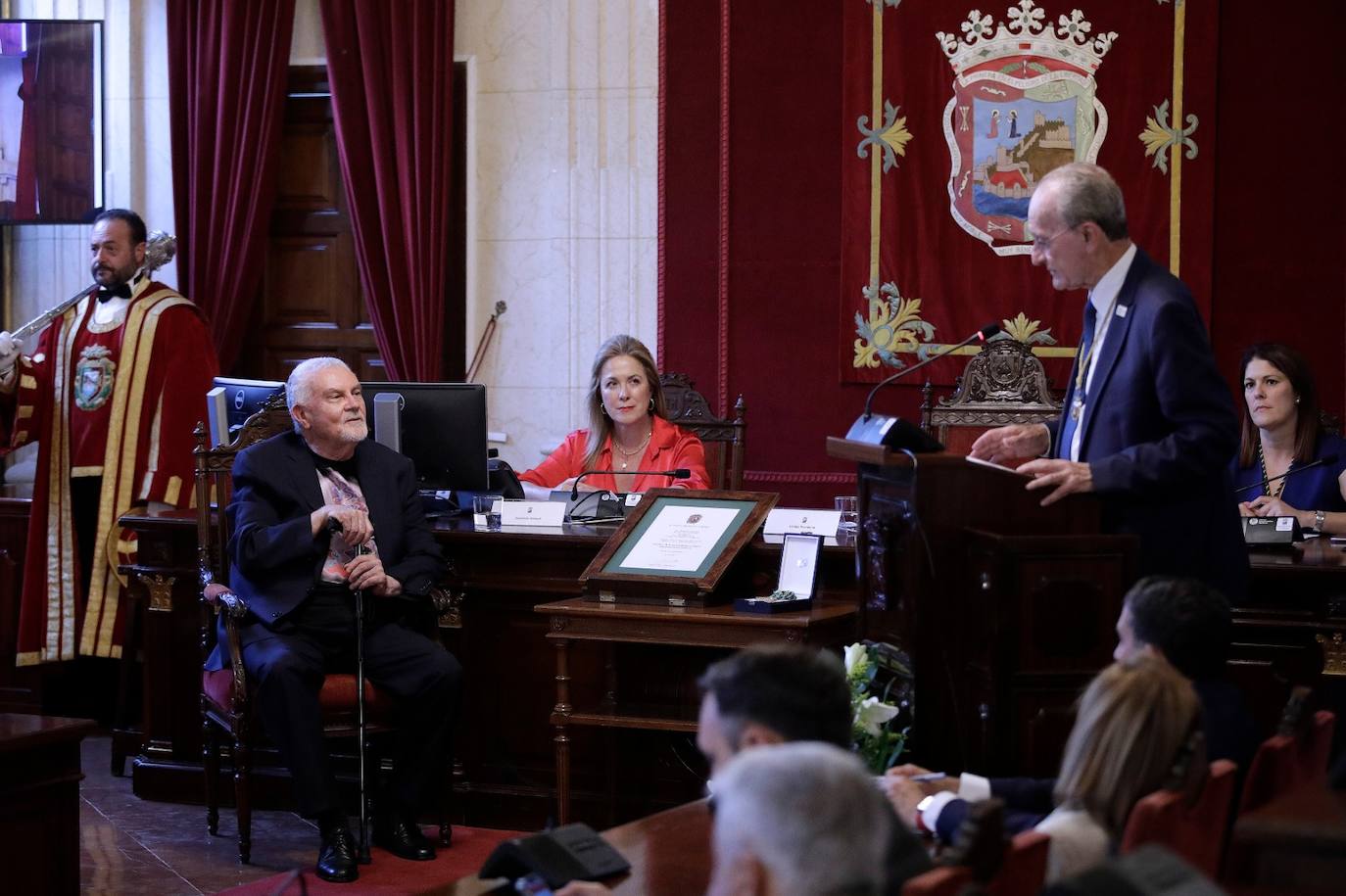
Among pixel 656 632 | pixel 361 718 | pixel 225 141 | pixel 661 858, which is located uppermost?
pixel 225 141

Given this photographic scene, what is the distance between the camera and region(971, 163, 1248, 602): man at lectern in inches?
119

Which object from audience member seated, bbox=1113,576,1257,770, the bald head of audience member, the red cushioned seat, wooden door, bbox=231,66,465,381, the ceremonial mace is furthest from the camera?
wooden door, bbox=231,66,465,381

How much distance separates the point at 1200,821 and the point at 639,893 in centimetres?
80

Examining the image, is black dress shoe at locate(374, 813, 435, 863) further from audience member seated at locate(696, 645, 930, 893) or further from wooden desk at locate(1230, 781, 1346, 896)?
wooden desk at locate(1230, 781, 1346, 896)

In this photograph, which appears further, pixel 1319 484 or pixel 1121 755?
pixel 1319 484

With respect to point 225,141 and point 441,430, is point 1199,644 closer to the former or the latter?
point 441,430

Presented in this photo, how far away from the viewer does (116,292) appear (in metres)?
6.38

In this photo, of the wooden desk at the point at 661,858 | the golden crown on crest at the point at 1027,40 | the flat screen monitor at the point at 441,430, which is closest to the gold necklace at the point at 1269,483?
the golden crown on crest at the point at 1027,40

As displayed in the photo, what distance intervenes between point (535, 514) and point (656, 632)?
95 cm

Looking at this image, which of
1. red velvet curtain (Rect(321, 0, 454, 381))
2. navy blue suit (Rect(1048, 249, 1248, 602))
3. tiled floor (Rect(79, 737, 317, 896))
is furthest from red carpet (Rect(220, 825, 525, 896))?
red velvet curtain (Rect(321, 0, 454, 381))

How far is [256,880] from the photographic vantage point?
14.1 feet

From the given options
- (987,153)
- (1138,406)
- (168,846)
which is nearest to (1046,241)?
(1138,406)

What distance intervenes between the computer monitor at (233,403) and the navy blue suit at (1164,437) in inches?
113

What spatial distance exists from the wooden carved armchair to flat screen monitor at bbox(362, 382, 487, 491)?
14.8 inches
